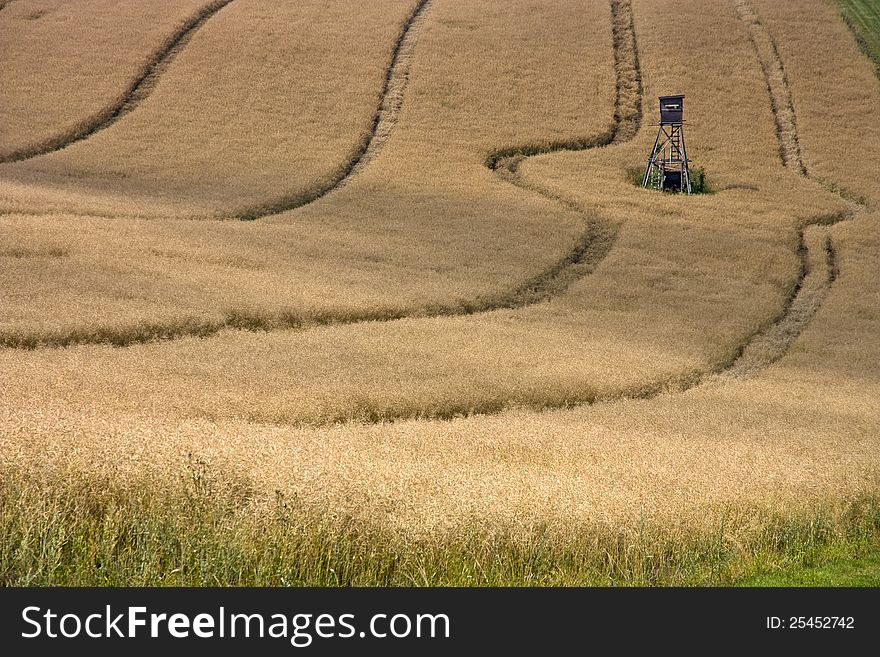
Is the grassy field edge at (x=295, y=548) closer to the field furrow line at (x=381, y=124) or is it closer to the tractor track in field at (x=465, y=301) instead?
the tractor track in field at (x=465, y=301)

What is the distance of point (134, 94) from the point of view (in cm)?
4906

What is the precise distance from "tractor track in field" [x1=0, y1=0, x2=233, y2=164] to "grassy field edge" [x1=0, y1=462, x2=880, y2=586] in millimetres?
36511

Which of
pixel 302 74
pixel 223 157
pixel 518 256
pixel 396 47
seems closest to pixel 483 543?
pixel 518 256

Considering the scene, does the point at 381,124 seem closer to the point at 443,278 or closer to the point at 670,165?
the point at 670,165

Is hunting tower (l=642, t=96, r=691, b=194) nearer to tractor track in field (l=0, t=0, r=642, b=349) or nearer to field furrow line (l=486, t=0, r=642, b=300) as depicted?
field furrow line (l=486, t=0, r=642, b=300)

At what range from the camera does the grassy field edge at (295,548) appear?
24.0 ft

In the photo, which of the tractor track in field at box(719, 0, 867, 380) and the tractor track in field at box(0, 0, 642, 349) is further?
the tractor track in field at box(719, 0, 867, 380)

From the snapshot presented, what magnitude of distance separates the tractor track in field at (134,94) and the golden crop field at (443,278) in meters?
0.20

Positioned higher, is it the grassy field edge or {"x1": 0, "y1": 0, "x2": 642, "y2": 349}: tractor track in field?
the grassy field edge

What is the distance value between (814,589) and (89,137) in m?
42.5

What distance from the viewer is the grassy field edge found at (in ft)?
24.0

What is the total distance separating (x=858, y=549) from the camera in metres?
10.5

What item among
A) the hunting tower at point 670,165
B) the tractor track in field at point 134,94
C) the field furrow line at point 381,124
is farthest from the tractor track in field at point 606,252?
the tractor track in field at point 134,94

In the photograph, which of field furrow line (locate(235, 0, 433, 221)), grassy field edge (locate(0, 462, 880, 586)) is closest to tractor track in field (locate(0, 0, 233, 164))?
field furrow line (locate(235, 0, 433, 221))
